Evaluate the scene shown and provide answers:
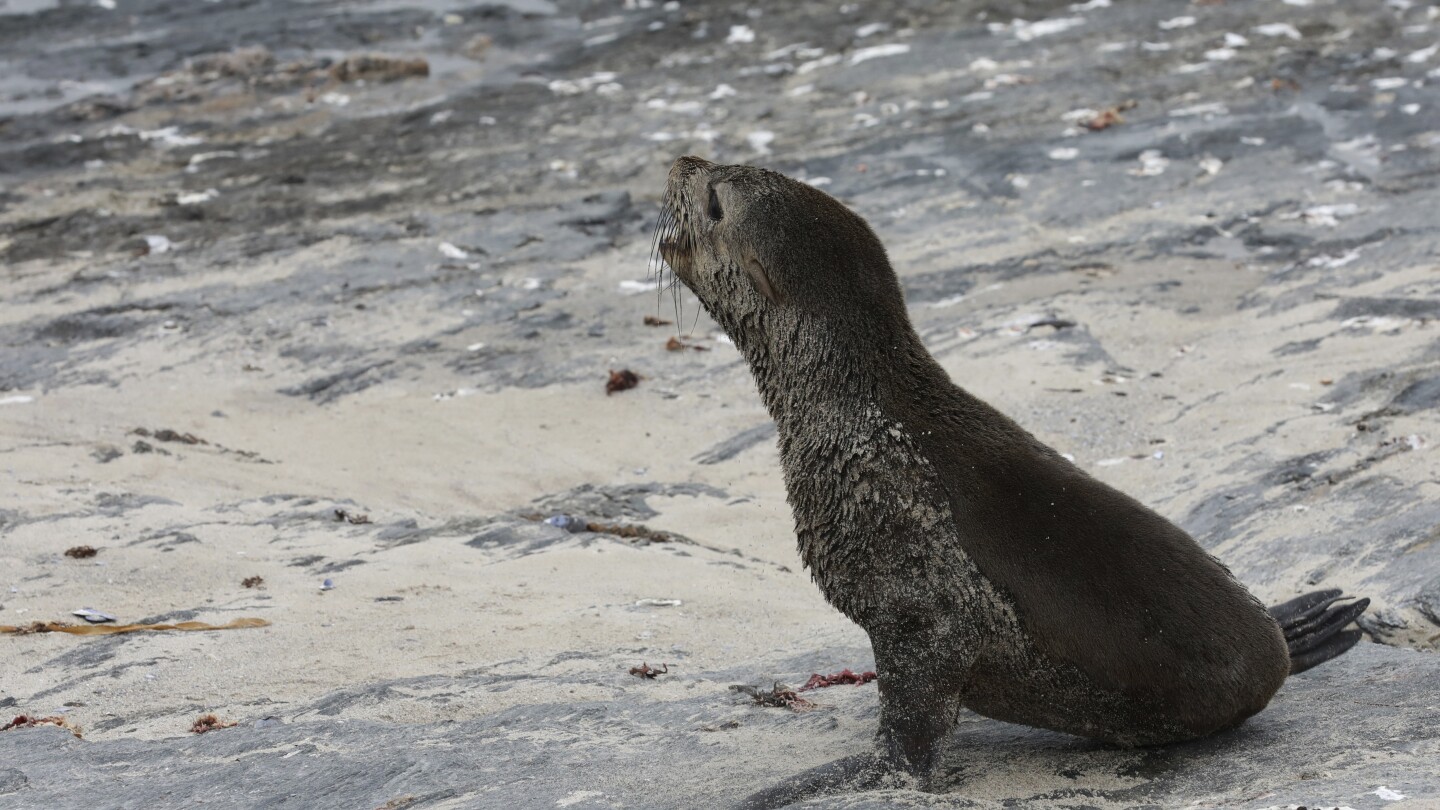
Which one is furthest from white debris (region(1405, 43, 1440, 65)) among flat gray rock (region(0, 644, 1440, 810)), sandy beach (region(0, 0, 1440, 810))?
flat gray rock (region(0, 644, 1440, 810))

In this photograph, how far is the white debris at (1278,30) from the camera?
14.0 meters

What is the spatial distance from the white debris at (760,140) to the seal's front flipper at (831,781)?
30.8 ft

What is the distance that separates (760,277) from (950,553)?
1.03 meters

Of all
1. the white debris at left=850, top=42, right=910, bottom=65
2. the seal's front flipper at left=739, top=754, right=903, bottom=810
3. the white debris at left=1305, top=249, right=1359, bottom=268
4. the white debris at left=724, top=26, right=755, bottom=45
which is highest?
the white debris at left=724, top=26, right=755, bottom=45

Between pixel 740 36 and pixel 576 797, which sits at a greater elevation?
pixel 740 36

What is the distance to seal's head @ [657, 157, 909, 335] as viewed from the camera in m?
4.26

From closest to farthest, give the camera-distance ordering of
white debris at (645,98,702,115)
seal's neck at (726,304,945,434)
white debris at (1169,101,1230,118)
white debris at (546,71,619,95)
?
seal's neck at (726,304,945,434), white debris at (1169,101,1230,118), white debris at (645,98,702,115), white debris at (546,71,619,95)

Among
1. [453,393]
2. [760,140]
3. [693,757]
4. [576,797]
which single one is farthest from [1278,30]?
[576,797]

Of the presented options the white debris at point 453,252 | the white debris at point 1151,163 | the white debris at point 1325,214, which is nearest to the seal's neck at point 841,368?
the white debris at point 1325,214

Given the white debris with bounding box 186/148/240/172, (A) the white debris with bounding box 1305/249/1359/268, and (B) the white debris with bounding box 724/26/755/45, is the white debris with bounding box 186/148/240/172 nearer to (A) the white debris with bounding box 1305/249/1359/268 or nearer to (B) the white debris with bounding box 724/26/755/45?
(B) the white debris with bounding box 724/26/755/45

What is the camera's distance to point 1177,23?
48.8 feet

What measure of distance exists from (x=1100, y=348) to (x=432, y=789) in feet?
19.2

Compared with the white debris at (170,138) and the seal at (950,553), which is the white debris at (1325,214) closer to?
the seal at (950,553)

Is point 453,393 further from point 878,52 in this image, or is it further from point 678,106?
point 878,52
